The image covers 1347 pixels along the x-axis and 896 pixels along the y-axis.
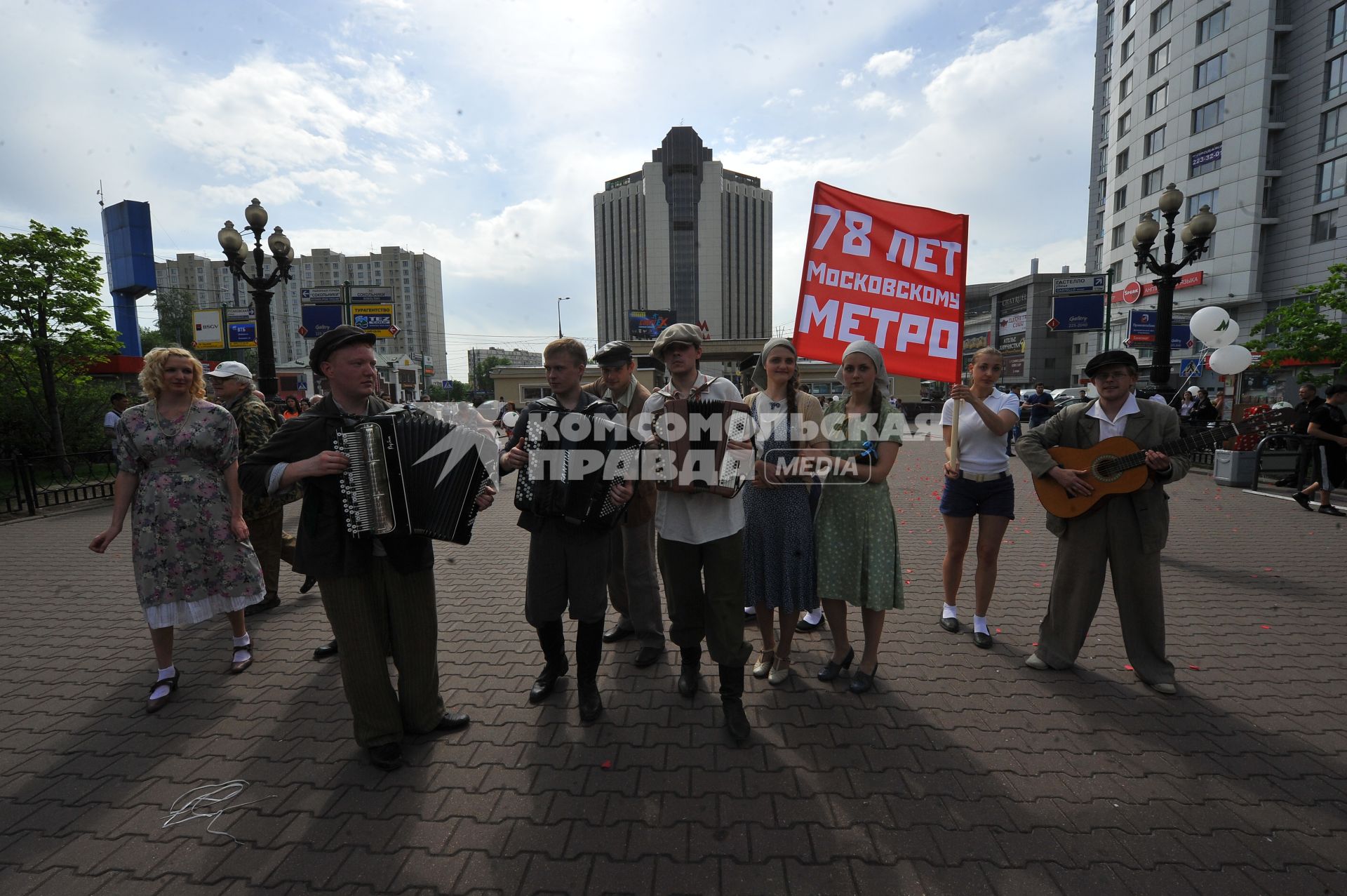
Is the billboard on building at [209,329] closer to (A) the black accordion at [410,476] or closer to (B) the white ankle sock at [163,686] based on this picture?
(B) the white ankle sock at [163,686]

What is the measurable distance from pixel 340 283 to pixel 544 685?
316 ft

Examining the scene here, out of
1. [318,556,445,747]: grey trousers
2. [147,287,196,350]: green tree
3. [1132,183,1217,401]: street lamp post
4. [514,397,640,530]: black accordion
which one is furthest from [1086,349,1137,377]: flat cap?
[147,287,196,350]: green tree

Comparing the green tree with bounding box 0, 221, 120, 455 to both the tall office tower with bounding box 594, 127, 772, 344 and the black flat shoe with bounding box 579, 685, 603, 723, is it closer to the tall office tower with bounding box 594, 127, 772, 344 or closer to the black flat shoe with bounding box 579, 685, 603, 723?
A: the black flat shoe with bounding box 579, 685, 603, 723

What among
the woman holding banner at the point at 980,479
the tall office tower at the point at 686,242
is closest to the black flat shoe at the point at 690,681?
the woman holding banner at the point at 980,479

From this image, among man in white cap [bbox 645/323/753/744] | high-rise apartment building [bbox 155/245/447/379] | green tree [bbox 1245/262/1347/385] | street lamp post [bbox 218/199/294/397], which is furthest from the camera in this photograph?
high-rise apartment building [bbox 155/245/447/379]

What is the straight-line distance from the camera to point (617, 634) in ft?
14.9

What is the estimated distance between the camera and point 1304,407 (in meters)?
8.72

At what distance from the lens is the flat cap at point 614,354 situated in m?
4.43

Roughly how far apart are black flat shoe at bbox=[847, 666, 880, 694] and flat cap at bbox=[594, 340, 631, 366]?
104 inches

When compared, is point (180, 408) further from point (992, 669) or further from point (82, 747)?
point (992, 669)

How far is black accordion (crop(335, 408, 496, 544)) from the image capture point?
277cm

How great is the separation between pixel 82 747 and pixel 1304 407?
1357cm

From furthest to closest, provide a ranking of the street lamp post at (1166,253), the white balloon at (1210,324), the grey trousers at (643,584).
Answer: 1. the white balloon at (1210,324)
2. the street lamp post at (1166,253)
3. the grey trousers at (643,584)

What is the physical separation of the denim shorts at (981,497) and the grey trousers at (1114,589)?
438 mm
